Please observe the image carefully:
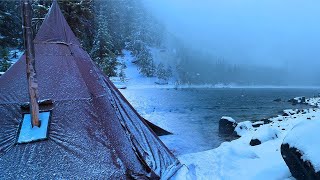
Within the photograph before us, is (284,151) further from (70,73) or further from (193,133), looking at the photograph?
(193,133)

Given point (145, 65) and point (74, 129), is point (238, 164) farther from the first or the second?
point (145, 65)

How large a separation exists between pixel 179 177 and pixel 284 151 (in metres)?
2.38

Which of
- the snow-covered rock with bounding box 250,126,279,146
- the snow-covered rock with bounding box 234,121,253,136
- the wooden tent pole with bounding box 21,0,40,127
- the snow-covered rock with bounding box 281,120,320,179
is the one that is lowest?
the snow-covered rock with bounding box 234,121,253,136

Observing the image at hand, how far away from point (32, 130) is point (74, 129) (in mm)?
773

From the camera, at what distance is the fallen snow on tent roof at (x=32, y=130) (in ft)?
16.1

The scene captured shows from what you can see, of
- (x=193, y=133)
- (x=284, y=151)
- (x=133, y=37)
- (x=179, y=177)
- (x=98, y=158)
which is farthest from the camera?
(x=133, y=37)

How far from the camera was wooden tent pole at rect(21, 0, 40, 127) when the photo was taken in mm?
4680

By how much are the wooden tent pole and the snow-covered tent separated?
451 mm

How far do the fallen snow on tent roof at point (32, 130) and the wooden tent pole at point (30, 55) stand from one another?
122mm

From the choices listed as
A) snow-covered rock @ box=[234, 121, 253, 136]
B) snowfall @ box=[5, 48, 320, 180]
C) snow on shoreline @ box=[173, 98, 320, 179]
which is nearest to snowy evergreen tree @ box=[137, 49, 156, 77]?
snow-covered rock @ box=[234, 121, 253, 136]

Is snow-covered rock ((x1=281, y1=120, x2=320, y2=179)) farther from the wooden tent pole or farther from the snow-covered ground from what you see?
the snow-covered ground

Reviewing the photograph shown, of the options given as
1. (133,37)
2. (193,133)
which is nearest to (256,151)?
(193,133)

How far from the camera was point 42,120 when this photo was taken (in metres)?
5.25

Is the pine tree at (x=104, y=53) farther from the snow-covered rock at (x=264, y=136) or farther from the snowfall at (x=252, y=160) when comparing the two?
the snowfall at (x=252, y=160)
